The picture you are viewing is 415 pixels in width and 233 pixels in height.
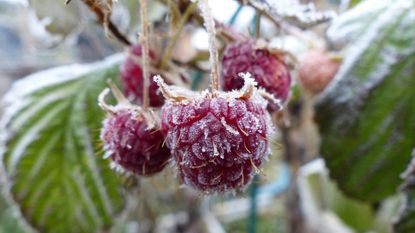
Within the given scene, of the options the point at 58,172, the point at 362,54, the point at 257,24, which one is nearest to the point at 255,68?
the point at 257,24

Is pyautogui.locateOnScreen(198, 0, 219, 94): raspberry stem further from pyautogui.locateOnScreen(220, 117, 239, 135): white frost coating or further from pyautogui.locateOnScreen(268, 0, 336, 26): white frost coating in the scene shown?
pyautogui.locateOnScreen(268, 0, 336, 26): white frost coating

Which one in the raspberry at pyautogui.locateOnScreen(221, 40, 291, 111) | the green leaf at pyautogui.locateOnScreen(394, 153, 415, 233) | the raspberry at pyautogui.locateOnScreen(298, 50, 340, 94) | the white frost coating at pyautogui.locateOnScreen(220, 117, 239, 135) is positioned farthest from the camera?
the raspberry at pyautogui.locateOnScreen(298, 50, 340, 94)

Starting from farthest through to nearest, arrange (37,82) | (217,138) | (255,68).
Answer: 1. (37,82)
2. (255,68)
3. (217,138)

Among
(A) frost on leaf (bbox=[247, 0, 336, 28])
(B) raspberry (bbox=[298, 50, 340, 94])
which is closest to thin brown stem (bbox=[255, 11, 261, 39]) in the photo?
(A) frost on leaf (bbox=[247, 0, 336, 28])

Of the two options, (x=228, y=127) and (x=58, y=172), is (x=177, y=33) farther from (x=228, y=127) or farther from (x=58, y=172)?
(x=58, y=172)

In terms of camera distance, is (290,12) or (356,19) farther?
(356,19)

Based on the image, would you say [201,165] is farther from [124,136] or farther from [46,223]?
[46,223]

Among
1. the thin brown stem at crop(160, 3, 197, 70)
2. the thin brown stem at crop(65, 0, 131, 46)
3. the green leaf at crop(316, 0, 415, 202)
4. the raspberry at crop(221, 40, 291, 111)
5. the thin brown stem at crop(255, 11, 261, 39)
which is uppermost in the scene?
the thin brown stem at crop(65, 0, 131, 46)
